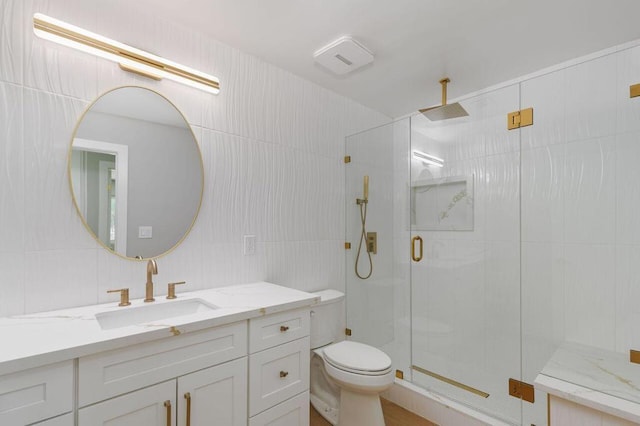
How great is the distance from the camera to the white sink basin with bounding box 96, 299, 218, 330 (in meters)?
1.33

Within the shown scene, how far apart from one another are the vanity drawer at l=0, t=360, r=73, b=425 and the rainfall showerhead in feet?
7.69

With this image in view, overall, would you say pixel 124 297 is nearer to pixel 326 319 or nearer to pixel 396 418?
pixel 326 319

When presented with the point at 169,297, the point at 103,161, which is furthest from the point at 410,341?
the point at 103,161

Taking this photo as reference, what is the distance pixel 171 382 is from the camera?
1.15 m

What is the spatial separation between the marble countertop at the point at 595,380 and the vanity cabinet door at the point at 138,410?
1.55 m

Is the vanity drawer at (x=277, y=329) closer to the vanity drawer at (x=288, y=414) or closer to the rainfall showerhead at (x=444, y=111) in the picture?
the vanity drawer at (x=288, y=414)

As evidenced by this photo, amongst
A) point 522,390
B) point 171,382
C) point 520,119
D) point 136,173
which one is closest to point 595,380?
point 522,390

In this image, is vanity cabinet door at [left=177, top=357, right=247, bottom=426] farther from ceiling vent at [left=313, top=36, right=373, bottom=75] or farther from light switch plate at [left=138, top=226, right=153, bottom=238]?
ceiling vent at [left=313, top=36, right=373, bottom=75]

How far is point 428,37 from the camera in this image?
1798 millimetres

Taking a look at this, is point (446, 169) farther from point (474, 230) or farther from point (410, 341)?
point (410, 341)

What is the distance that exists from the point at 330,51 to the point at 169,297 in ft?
5.49

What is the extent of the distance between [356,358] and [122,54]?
2014 mm

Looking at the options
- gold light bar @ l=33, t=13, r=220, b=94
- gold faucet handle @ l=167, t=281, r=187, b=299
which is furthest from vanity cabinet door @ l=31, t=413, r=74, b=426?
gold light bar @ l=33, t=13, r=220, b=94

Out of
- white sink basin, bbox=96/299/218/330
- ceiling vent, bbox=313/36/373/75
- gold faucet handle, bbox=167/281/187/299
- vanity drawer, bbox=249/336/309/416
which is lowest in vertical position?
vanity drawer, bbox=249/336/309/416
